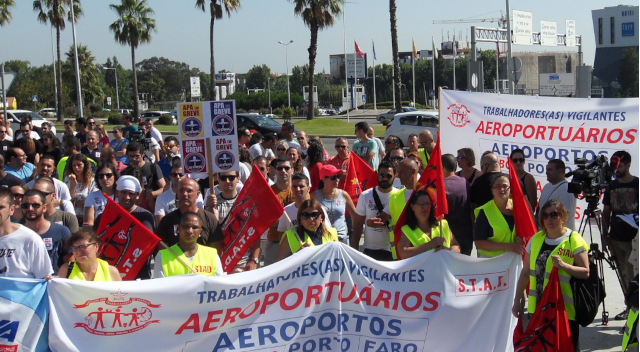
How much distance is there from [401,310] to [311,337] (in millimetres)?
720

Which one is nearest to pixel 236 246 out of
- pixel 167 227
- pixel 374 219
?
pixel 167 227

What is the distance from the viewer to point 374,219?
6.73 metres

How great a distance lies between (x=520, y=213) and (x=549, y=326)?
3.37 ft

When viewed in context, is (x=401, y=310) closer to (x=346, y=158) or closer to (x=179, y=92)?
(x=346, y=158)

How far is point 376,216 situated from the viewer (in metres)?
6.89

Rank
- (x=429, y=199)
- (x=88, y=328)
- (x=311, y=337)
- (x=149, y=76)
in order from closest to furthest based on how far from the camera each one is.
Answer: (x=88, y=328) → (x=311, y=337) → (x=429, y=199) → (x=149, y=76)

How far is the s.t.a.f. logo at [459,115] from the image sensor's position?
8.49 m

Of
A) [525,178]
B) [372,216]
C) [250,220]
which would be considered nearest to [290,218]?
[250,220]

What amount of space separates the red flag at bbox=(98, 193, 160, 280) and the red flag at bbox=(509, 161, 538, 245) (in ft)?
9.63

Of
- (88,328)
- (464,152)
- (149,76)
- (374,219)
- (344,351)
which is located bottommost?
(344,351)

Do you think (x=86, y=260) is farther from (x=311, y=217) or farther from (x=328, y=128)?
(x=328, y=128)

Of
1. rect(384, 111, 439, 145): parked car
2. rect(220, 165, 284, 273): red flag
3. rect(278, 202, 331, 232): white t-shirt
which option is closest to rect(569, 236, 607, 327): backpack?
rect(278, 202, 331, 232): white t-shirt

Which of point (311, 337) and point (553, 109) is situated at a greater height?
point (553, 109)

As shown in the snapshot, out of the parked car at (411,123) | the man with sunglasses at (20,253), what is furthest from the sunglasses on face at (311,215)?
the parked car at (411,123)
